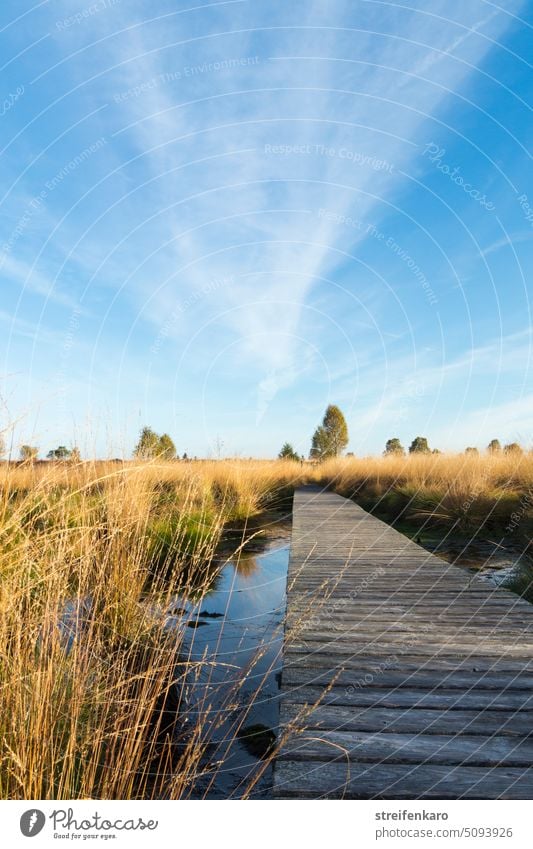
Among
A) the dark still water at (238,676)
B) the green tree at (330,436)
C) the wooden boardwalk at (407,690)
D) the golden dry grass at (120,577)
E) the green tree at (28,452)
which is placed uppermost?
the green tree at (330,436)

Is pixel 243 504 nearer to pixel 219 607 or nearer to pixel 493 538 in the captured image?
pixel 493 538

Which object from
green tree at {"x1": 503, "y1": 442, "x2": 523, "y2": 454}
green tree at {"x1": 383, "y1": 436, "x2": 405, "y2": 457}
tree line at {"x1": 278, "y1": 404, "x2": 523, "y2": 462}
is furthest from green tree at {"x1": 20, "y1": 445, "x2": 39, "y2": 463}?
tree line at {"x1": 278, "y1": 404, "x2": 523, "y2": 462}

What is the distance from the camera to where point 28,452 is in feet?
8.29

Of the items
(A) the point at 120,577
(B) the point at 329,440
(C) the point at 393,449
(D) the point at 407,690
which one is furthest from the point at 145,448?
(B) the point at 329,440

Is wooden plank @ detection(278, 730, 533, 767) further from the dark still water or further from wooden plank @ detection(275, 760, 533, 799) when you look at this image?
the dark still water

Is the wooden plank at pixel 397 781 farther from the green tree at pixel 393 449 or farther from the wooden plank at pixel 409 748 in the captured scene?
the green tree at pixel 393 449

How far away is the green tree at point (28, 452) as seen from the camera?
2328 mm

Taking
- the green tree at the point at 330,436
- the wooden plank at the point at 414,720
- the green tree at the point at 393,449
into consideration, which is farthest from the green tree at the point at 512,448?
the green tree at the point at 330,436

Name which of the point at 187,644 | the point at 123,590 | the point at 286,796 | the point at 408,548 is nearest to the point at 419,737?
the point at 286,796

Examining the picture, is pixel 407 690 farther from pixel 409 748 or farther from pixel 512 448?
pixel 512 448

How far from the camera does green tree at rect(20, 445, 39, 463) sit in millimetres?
2328

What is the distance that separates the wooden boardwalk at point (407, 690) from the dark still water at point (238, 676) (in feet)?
0.71

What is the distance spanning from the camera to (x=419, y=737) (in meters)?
1.86
